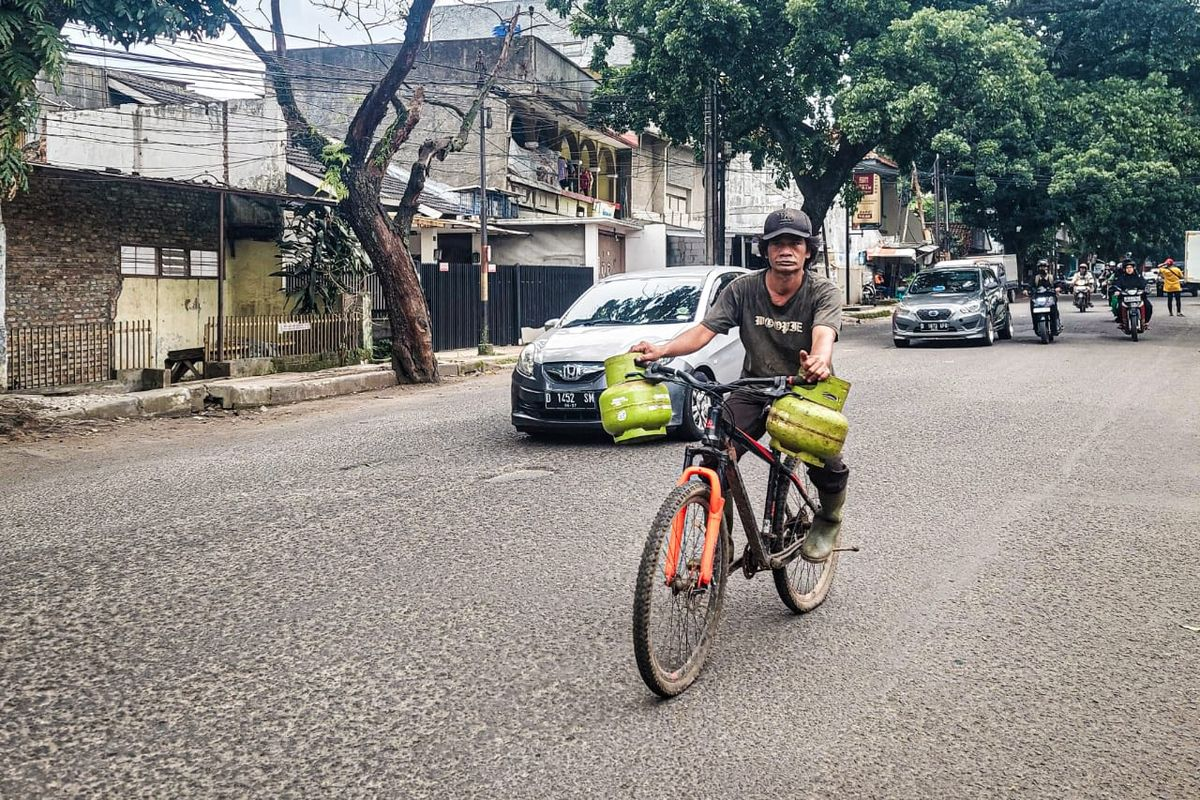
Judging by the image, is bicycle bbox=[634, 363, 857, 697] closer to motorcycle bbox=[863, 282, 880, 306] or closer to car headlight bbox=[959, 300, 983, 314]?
car headlight bbox=[959, 300, 983, 314]

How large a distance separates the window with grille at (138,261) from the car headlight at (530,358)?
10.4 metres

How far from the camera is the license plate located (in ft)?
32.3

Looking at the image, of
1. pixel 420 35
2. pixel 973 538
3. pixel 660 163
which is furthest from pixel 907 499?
pixel 660 163

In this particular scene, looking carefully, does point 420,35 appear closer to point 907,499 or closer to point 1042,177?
point 907,499

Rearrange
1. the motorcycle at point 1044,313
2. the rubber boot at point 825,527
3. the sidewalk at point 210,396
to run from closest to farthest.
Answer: the rubber boot at point 825,527 → the sidewalk at point 210,396 → the motorcycle at point 1044,313

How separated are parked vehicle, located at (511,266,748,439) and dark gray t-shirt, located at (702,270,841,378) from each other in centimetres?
404

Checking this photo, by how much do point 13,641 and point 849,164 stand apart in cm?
2733

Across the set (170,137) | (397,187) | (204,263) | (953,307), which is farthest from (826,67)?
(204,263)

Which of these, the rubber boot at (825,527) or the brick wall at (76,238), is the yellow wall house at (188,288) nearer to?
the brick wall at (76,238)

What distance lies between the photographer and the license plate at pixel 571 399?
9.84 metres

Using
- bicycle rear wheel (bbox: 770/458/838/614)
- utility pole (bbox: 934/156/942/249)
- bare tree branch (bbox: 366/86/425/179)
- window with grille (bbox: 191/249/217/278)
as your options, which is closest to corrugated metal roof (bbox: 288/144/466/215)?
window with grille (bbox: 191/249/217/278)

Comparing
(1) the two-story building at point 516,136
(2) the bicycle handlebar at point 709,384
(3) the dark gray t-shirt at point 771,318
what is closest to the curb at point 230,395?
(3) the dark gray t-shirt at point 771,318

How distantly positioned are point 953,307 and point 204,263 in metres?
14.1

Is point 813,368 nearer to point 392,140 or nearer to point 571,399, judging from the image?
point 571,399
